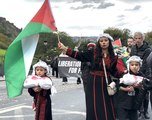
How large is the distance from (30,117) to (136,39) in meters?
3.06

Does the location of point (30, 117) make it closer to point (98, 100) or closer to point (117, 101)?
point (117, 101)

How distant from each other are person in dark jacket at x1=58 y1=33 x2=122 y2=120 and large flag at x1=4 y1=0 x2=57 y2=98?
2.77 feet

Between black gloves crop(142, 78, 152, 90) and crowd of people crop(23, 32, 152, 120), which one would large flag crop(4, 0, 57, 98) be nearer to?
crowd of people crop(23, 32, 152, 120)

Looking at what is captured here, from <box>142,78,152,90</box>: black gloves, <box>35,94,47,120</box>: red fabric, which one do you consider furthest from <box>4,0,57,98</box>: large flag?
<box>142,78,152,90</box>: black gloves

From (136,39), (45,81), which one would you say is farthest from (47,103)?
(136,39)

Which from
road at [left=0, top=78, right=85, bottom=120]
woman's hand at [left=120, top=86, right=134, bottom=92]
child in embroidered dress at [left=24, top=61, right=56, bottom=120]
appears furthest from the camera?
road at [left=0, top=78, right=85, bottom=120]

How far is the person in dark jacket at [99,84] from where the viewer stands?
6.56m

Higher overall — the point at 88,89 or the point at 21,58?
the point at 21,58

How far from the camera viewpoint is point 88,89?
21.7 ft

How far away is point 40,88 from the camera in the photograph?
6906 millimetres

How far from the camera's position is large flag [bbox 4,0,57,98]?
23.6 feet

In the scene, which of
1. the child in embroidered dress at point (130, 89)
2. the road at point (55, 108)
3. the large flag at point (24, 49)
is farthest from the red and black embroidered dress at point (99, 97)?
the road at point (55, 108)

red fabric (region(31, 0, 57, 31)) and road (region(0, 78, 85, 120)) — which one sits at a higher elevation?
red fabric (region(31, 0, 57, 31))

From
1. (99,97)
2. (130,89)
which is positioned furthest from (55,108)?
(99,97)
